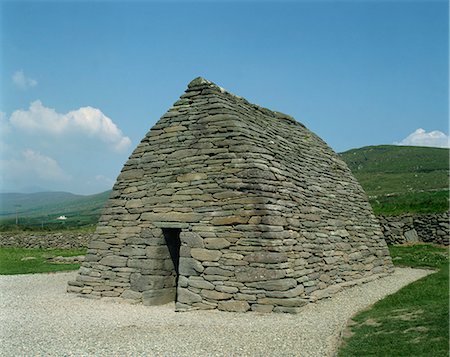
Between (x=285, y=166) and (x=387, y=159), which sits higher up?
(x=387, y=159)

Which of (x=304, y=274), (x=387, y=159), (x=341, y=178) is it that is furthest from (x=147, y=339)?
(x=387, y=159)

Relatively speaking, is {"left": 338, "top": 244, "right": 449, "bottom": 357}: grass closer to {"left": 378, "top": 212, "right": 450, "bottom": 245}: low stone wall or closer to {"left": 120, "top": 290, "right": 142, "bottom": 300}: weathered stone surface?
{"left": 120, "top": 290, "right": 142, "bottom": 300}: weathered stone surface

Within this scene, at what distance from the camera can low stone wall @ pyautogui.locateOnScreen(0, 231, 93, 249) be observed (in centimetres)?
3203

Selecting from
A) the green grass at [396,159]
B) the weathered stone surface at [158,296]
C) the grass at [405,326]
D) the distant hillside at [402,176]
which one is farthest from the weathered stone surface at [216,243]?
the green grass at [396,159]

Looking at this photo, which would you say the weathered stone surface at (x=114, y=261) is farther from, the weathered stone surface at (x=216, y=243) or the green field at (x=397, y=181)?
the green field at (x=397, y=181)

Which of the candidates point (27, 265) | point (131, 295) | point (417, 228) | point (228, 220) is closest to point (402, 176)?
point (417, 228)

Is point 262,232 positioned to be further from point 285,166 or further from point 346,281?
point 346,281

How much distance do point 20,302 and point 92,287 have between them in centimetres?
216

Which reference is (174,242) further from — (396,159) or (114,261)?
(396,159)

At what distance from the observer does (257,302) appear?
10.8 meters

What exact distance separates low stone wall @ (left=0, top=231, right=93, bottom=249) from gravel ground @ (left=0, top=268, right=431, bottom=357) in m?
19.0

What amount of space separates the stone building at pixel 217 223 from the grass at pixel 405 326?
195cm

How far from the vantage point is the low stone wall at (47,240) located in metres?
32.0

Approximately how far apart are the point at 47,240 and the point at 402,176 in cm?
5094
